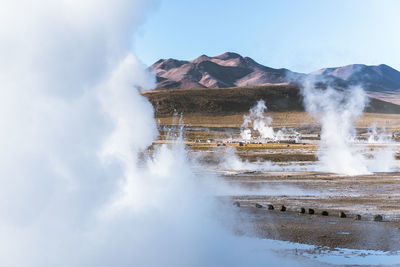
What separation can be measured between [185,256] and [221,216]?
6548 mm

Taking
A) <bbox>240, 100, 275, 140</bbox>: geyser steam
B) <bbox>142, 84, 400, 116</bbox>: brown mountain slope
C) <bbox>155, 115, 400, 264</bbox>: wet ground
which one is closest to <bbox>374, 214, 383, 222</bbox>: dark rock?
<bbox>155, 115, 400, 264</bbox>: wet ground

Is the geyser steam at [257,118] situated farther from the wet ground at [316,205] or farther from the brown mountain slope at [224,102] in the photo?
the wet ground at [316,205]

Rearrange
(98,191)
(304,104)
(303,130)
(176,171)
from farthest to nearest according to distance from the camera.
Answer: (304,104) < (303,130) < (176,171) < (98,191)

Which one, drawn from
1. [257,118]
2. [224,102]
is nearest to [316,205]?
[257,118]

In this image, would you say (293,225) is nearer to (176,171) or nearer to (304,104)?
(176,171)

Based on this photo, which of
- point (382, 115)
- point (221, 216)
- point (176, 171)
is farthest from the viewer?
point (382, 115)

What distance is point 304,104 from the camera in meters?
185

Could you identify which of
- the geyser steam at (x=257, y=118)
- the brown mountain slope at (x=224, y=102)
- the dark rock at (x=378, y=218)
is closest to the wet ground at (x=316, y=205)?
the dark rock at (x=378, y=218)

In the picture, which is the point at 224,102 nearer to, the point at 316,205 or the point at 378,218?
the point at 316,205

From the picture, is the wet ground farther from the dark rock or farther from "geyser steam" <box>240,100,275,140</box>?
"geyser steam" <box>240,100,275,140</box>

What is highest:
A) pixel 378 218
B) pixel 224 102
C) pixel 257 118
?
pixel 224 102

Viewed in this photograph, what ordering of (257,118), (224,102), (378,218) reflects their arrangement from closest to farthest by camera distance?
(378,218) → (257,118) → (224,102)

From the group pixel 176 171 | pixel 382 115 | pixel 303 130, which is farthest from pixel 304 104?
pixel 176 171

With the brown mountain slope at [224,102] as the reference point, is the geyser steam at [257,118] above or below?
below
